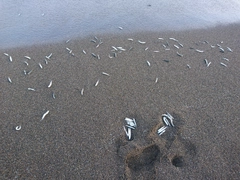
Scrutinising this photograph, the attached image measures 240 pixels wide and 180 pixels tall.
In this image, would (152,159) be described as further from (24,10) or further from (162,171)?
(24,10)

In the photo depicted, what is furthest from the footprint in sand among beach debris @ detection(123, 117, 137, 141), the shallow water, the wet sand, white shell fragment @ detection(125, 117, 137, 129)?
the shallow water

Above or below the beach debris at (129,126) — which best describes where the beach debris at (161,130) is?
above

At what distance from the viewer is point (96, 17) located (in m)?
8.38

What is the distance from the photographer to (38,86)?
5504mm

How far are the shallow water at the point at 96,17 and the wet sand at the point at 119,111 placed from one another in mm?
801

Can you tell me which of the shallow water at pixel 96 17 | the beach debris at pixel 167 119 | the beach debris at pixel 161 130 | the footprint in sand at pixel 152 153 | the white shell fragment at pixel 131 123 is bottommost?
the footprint in sand at pixel 152 153

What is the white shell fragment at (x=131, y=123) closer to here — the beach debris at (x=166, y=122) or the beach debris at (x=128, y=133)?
the beach debris at (x=128, y=133)

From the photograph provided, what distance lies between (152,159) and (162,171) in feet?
0.95

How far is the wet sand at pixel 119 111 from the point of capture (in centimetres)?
399

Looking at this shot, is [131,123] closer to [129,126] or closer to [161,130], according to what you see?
[129,126]

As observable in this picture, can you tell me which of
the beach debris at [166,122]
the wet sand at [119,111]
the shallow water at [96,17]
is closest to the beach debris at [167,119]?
the beach debris at [166,122]

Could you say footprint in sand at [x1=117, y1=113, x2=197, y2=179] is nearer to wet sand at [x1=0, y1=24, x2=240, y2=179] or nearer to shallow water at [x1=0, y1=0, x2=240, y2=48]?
wet sand at [x1=0, y1=24, x2=240, y2=179]

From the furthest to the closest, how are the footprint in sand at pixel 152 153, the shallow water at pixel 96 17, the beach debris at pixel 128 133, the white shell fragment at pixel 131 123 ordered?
the shallow water at pixel 96 17 → the white shell fragment at pixel 131 123 → the beach debris at pixel 128 133 → the footprint in sand at pixel 152 153

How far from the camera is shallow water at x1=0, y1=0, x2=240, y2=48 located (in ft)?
24.6
